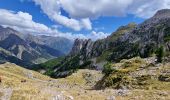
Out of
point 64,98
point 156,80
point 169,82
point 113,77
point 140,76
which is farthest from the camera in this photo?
point 113,77

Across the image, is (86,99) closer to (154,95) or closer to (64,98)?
(64,98)

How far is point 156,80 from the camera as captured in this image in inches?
3538

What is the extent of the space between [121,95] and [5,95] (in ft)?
70.2

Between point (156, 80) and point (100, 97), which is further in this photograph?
point (156, 80)

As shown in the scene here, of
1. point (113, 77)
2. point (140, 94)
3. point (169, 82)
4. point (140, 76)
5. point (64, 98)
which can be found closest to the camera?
point (64, 98)

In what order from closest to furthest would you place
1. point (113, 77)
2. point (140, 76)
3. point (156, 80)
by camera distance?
point (156, 80) → point (140, 76) → point (113, 77)

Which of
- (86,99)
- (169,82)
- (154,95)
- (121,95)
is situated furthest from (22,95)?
(169,82)

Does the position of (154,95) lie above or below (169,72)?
below

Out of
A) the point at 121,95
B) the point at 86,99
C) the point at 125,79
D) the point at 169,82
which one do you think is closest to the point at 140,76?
the point at 125,79

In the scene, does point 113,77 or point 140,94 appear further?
point 113,77

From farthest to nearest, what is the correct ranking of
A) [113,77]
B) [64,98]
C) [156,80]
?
1. [113,77]
2. [156,80]
3. [64,98]

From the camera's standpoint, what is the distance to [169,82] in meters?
82.1

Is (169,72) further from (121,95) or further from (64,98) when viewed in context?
(64,98)

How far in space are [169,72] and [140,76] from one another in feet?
31.1
